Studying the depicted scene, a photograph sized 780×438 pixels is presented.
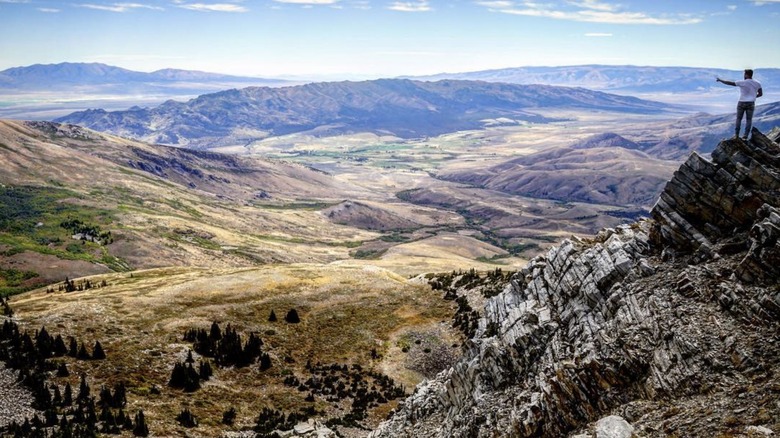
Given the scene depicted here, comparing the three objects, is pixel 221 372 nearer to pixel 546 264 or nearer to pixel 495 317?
pixel 495 317

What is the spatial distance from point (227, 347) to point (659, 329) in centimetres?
4875

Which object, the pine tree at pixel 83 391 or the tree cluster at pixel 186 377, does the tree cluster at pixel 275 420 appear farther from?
the pine tree at pixel 83 391

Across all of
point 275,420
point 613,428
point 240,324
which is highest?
point 613,428

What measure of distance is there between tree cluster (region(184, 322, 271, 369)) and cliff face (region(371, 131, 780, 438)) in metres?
28.7

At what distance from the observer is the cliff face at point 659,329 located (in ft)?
70.3

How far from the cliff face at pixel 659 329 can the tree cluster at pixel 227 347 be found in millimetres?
28713

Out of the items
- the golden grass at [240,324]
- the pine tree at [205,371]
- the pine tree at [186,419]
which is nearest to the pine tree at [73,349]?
the golden grass at [240,324]

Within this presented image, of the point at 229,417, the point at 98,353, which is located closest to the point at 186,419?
the point at 229,417

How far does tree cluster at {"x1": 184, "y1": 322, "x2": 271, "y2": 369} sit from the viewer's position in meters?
59.7

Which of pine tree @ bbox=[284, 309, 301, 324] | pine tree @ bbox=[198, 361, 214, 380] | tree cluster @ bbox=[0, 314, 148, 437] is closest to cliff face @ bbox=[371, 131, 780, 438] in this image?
tree cluster @ bbox=[0, 314, 148, 437]

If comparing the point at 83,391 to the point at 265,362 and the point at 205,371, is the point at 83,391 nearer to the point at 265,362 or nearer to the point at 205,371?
the point at 205,371

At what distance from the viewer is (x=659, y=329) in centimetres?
2503

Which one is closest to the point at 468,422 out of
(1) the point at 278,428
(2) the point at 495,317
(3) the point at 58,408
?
(2) the point at 495,317

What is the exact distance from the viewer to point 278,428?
47.3 m
